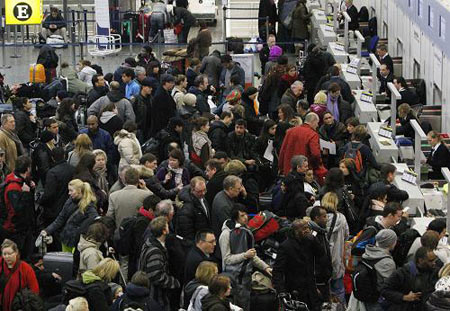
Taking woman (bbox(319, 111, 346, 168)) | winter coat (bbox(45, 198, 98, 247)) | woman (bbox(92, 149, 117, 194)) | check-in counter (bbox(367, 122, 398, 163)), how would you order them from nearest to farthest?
1. winter coat (bbox(45, 198, 98, 247))
2. woman (bbox(92, 149, 117, 194))
3. woman (bbox(319, 111, 346, 168))
4. check-in counter (bbox(367, 122, 398, 163))

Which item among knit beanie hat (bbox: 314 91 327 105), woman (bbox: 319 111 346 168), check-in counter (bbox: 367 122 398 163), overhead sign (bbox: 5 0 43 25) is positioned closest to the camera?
woman (bbox: 319 111 346 168)

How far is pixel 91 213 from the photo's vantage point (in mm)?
17172

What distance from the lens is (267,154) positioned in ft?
67.4

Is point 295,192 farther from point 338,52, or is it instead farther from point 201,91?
point 338,52

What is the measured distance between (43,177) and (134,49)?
43.3 feet

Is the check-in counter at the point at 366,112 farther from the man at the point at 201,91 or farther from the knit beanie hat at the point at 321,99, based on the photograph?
the man at the point at 201,91

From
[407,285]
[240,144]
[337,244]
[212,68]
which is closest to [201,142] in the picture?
[240,144]

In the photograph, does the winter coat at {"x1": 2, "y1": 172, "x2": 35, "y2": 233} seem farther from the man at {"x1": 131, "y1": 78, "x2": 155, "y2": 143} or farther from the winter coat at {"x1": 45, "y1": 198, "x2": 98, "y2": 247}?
the man at {"x1": 131, "y1": 78, "x2": 155, "y2": 143}

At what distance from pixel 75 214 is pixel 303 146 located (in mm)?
3753

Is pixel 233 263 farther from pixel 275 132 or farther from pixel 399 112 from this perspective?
pixel 399 112

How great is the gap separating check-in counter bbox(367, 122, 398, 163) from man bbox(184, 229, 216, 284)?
18.2 ft

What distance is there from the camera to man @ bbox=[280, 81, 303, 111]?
2258 cm

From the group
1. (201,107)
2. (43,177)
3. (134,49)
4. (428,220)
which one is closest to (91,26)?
(134,49)

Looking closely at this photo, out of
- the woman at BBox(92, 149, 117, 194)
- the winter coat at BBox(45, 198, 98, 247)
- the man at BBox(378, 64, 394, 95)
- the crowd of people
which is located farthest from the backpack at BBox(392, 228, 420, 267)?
the man at BBox(378, 64, 394, 95)
